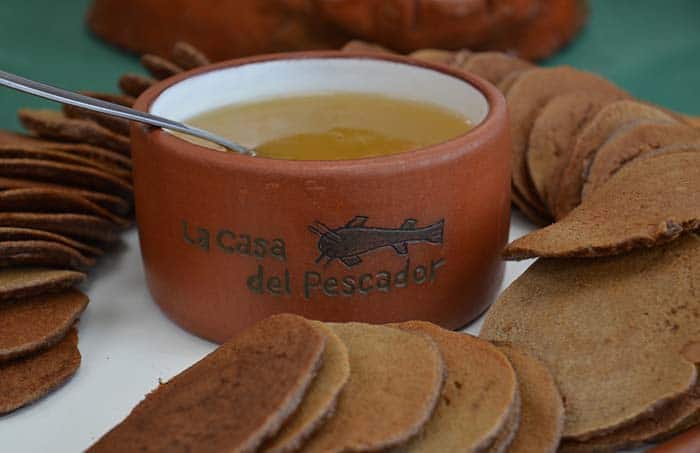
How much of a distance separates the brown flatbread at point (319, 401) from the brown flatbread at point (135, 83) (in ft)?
1.97

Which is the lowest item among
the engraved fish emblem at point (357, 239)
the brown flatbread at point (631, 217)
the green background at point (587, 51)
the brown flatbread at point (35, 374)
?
the green background at point (587, 51)

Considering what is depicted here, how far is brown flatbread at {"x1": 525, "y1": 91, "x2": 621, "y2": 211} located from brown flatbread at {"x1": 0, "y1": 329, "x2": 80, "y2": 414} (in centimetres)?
64

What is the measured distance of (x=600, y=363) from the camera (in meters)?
0.83

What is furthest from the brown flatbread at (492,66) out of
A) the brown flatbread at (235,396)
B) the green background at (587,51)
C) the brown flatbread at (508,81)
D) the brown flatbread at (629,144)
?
the green background at (587,51)

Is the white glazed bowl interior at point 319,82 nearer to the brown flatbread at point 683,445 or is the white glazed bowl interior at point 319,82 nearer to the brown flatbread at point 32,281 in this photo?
the brown flatbread at point 32,281

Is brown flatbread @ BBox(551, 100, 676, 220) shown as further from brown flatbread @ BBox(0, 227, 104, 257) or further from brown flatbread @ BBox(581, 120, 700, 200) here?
brown flatbread @ BBox(0, 227, 104, 257)

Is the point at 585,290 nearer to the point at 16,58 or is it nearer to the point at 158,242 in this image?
A: the point at 158,242

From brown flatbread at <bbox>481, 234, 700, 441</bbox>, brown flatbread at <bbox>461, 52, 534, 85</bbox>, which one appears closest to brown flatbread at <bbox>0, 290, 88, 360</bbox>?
brown flatbread at <bbox>481, 234, 700, 441</bbox>

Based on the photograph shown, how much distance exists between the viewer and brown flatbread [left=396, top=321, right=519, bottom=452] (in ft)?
2.36

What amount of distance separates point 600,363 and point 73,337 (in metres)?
0.55

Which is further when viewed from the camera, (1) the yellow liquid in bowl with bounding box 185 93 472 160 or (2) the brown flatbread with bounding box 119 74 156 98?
(2) the brown flatbread with bounding box 119 74 156 98

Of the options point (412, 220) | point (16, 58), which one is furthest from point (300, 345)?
point (16, 58)

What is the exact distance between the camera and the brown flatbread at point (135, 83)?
1232 millimetres

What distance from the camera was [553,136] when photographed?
4.05 ft
